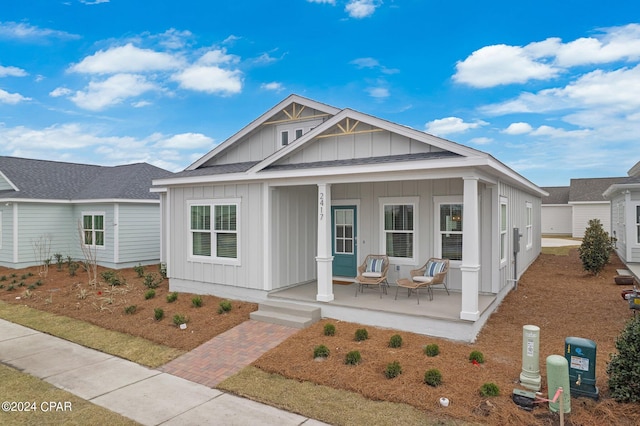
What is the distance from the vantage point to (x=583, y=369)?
4.57m

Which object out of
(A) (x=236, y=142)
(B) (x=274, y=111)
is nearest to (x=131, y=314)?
(A) (x=236, y=142)

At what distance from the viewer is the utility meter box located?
4.50m

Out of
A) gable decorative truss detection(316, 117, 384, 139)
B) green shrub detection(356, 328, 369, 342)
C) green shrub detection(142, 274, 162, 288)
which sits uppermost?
gable decorative truss detection(316, 117, 384, 139)

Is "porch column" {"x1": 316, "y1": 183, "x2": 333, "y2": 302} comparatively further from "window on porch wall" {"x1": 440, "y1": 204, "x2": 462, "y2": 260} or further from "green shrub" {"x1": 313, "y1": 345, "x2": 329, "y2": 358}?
"window on porch wall" {"x1": 440, "y1": 204, "x2": 462, "y2": 260}

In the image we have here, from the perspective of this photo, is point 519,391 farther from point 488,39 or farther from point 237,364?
point 488,39

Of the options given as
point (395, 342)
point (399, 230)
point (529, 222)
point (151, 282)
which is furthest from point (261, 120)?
point (529, 222)

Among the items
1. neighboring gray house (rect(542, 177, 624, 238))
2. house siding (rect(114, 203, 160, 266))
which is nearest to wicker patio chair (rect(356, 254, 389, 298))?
house siding (rect(114, 203, 160, 266))

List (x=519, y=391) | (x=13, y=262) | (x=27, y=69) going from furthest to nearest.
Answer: (x=13, y=262)
(x=27, y=69)
(x=519, y=391)

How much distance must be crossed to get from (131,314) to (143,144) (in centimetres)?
1546

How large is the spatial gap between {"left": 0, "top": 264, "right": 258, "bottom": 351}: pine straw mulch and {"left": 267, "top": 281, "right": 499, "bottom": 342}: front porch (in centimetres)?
147

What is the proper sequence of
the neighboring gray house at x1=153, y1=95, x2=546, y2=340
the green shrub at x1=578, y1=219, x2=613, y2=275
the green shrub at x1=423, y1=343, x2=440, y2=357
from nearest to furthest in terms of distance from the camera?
1. the green shrub at x1=423, y1=343, x2=440, y2=357
2. the neighboring gray house at x1=153, y1=95, x2=546, y2=340
3. the green shrub at x1=578, y1=219, x2=613, y2=275

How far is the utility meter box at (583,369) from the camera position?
4504 millimetres

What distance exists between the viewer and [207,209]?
32.6ft

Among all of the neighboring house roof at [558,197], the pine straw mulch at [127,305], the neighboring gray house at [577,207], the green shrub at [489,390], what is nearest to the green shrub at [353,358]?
the green shrub at [489,390]
